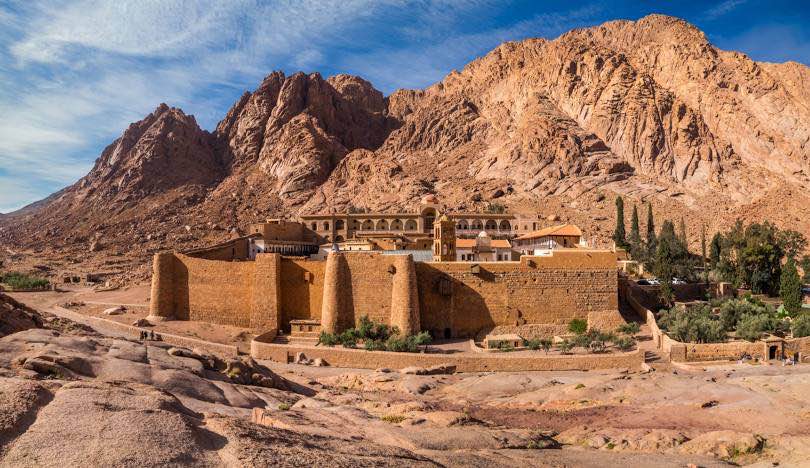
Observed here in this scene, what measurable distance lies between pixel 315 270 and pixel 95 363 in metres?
16.9

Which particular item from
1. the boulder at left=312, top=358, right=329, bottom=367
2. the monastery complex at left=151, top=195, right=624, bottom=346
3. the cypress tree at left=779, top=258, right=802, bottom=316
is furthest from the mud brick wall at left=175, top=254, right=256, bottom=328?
the cypress tree at left=779, top=258, right=802, bottom=316

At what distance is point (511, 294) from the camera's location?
26.1 meters

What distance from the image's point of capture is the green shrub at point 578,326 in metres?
25.6

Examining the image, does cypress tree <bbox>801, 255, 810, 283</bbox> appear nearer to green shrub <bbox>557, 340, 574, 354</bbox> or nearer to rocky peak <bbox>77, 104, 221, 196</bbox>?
green shrub <bbox>557, 340, 574, 354</bbox>

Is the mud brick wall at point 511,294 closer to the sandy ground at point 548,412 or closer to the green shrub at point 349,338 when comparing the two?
the green shrub at point 349,338

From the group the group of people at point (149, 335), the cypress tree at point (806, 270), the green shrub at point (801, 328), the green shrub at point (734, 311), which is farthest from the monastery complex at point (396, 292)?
the cypress tree at point (806, 270)

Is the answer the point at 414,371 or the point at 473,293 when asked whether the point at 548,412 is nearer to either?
the point at 414,371

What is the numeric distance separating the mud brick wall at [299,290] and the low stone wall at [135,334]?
4261mm

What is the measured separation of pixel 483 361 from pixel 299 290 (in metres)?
10.4

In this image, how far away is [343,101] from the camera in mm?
98438

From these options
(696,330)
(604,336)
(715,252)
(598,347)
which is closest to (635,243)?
(715,252)

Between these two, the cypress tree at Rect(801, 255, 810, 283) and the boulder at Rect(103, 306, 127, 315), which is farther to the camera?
the cypress tree at Rect(801, 255, 810, 283)

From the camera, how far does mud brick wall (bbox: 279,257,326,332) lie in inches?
1076

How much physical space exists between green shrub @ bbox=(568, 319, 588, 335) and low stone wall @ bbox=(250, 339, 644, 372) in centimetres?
435
